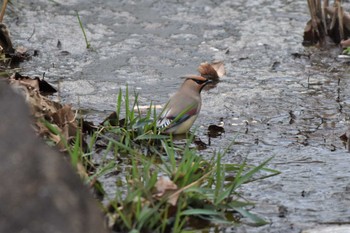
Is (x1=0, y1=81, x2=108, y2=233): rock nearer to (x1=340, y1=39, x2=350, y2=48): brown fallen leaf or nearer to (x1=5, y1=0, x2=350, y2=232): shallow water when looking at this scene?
(x1=5, y1=0, x2=350, y2=232): shallow water

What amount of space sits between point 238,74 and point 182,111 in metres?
1.67

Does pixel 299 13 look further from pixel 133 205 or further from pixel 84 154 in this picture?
pixel 133 205

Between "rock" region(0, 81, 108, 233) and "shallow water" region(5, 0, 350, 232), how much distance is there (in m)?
1.45

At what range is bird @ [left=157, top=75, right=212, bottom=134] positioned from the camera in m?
5.55

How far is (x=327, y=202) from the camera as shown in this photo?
15.6 feet

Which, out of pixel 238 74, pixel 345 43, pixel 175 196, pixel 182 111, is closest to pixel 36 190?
A: pixel 175 196

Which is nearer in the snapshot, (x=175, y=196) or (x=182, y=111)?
(x=175, y=196)

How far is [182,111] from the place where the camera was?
559 centimetres

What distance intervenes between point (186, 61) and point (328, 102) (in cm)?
144

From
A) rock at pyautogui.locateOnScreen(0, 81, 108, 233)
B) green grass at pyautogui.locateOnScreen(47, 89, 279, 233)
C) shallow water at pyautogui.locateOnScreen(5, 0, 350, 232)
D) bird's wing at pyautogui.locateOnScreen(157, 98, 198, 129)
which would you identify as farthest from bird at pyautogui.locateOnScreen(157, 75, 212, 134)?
rock at pyautogui.locateOnScreen(0, 81, 108, 233)

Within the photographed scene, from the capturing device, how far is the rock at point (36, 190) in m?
2.98

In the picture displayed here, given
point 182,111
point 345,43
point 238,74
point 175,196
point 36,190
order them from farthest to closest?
point 345,43 < point 238,74 < point 182,111 < point 175,196 < point 36,190

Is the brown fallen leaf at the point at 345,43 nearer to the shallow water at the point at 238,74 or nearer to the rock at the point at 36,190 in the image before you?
the shallow water at the point at 238,74

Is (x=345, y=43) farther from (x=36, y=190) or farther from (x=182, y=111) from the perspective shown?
(x=36, y=190)
